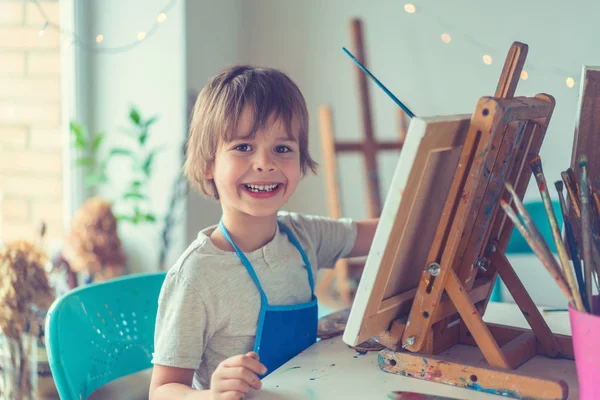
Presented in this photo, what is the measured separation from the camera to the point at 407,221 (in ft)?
2.82

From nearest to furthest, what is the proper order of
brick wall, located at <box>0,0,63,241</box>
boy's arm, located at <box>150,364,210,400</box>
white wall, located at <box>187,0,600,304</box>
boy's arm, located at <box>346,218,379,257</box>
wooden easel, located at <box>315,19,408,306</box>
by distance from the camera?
boy's arm, located at <box>150,364,210,400</box>
boy's arm, located at <box>346,218,379,257</box>
brick wall, located at <box>0,0,63,241</box>
white wall, located at <box>187,0,600,304</box>
wooden easel, located at <box>315,19,408,306</box>

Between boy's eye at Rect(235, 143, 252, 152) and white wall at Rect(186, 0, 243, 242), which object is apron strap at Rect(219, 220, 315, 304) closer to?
boy's eye at Rect(235, 143, 252, 152)

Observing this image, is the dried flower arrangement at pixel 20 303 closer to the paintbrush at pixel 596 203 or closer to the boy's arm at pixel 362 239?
the boy's arm at pixel 362 239

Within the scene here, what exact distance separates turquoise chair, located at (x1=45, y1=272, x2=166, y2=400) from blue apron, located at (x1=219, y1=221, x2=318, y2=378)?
0.26m

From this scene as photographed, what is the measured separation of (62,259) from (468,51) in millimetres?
1744

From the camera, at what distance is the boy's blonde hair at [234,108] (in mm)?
1126

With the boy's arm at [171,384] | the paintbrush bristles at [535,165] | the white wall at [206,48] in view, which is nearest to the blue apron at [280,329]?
the boy's arm at [171,384]

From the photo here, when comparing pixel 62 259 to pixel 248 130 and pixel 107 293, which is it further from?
pixel 248 130

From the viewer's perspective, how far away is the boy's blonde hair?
113 cm

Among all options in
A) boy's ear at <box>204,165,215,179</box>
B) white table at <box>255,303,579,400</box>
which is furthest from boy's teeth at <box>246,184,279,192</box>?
white table at <box>255,303,579,400</box>

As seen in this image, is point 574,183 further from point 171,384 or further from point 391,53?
point 391,53

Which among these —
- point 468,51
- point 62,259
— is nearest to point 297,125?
point 62,259

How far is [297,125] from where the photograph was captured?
46.6 inches

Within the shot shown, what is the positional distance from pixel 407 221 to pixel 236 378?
303 mm
